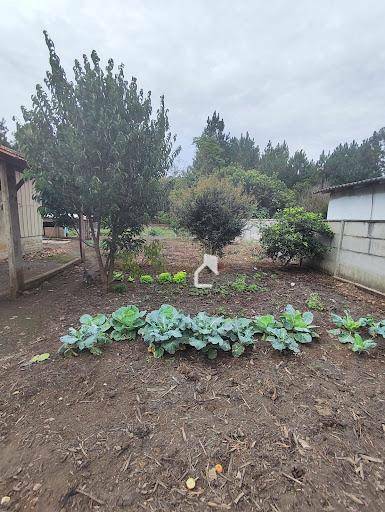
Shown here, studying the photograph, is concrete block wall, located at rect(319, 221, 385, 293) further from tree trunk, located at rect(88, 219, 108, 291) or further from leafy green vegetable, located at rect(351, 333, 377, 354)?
tree trunk, located at rect(88, 219, 108, 291)

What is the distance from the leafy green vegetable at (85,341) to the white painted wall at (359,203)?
19.5 feet

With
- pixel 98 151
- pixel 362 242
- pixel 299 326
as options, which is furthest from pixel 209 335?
pixel 362 242

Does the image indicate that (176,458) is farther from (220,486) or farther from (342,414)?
(342,414)

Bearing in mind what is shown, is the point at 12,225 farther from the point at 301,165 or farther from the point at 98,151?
the point at 301,165

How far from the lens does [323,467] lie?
1.54 m

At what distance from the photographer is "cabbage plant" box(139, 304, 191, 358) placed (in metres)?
2.48

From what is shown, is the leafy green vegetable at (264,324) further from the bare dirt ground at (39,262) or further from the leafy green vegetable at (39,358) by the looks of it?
the bare dirt ground at (39,262)

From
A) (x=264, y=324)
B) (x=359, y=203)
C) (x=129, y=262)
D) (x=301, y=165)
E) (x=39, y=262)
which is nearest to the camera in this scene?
(x=264, y=324)

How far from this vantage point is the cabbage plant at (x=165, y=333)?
2.48 m

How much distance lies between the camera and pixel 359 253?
5793 mm

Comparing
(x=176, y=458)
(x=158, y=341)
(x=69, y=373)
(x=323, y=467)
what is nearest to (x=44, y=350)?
(x=69, y=373)

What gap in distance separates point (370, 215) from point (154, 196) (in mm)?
6215

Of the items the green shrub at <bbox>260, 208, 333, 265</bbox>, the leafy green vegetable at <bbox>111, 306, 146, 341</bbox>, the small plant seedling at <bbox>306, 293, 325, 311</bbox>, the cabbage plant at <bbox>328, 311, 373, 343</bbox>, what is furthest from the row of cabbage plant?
the green shrub at <bbox>260, 208, 333, 265</bbox>

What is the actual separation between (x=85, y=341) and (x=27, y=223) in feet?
23.9
